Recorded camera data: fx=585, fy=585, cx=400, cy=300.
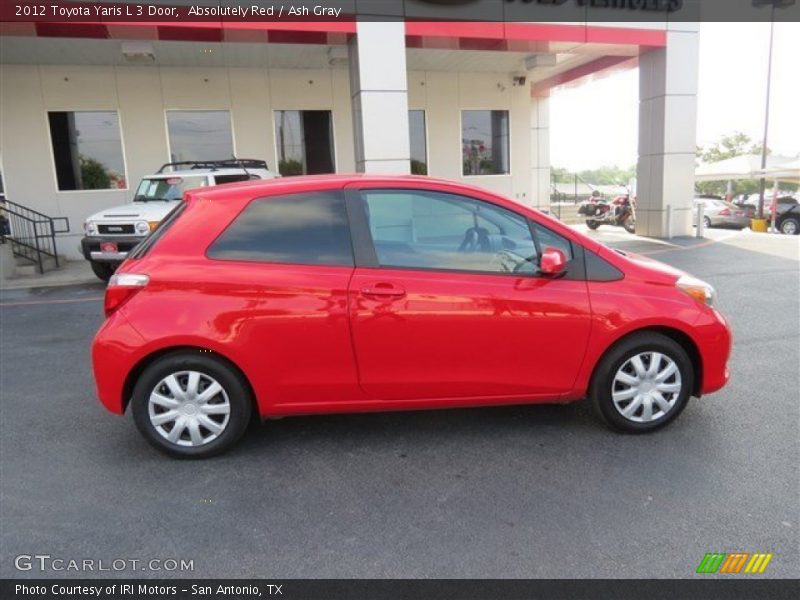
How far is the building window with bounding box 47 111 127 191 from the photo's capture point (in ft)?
45.8

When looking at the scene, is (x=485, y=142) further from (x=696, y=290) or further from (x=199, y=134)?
(x=696, y=290)

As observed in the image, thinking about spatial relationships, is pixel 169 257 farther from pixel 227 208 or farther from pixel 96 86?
pixel 96 86

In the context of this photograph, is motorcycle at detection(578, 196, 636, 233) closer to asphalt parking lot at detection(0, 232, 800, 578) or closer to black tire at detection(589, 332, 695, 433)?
asphalt parking lot at detection(0, 232, 800, 578)

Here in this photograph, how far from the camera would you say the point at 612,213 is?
19.0 meters

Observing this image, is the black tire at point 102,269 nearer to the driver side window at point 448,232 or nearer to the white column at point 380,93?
the white column at point 380,93

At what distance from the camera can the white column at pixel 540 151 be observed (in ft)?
69.2

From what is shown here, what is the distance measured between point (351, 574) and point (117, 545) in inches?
45.5

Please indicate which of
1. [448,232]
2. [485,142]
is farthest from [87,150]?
[448,232]

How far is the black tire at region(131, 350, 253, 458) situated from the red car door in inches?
30.1

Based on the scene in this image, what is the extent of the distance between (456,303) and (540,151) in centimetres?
1919

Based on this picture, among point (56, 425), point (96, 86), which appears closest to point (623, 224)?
point (96, 86)

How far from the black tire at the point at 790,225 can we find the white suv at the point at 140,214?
21.5 metres

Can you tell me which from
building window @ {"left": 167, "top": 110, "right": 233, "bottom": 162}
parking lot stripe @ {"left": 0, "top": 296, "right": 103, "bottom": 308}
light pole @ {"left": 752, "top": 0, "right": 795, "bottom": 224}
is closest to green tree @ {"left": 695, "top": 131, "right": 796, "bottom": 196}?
light pole @ {"left": 752, "top": 0, "right": 795, "bottom": 224}
